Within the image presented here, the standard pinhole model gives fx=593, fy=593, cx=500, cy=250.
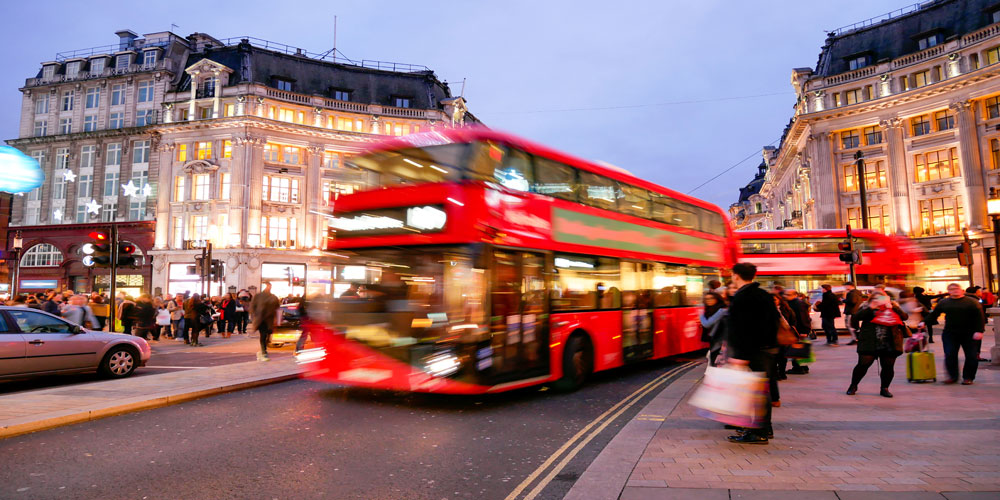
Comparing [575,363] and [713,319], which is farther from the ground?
[713,319]

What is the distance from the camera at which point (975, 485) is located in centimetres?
414

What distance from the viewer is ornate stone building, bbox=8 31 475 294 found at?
4194 cm

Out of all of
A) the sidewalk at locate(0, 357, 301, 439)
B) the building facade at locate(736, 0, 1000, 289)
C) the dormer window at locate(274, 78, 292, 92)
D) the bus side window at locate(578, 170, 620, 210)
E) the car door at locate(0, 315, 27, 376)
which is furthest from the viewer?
the dormer window at locate(274, 78, 292, 92)

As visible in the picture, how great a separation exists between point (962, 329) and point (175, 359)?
1578 cm

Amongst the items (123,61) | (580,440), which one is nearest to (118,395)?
(580,440)

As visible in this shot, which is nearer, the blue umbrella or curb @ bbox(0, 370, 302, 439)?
the blue umbrella

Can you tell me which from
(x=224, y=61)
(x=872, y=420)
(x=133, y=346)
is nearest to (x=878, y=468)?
(x=872, y=420)

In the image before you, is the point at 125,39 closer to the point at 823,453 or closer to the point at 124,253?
the point at 124,253

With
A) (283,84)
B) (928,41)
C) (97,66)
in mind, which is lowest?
(928,41)

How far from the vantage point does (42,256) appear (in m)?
45.7

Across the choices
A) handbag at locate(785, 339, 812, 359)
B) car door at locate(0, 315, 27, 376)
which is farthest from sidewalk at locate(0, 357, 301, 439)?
handbag at locate(785, 339, 812, 359)

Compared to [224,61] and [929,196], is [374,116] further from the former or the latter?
[929,196]

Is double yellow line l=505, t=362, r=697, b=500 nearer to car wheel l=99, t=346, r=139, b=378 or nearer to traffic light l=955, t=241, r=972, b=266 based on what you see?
car wheel l=99, t=346, r=139, b=378

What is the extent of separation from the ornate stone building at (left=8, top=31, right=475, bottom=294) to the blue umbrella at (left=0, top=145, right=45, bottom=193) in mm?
35761
